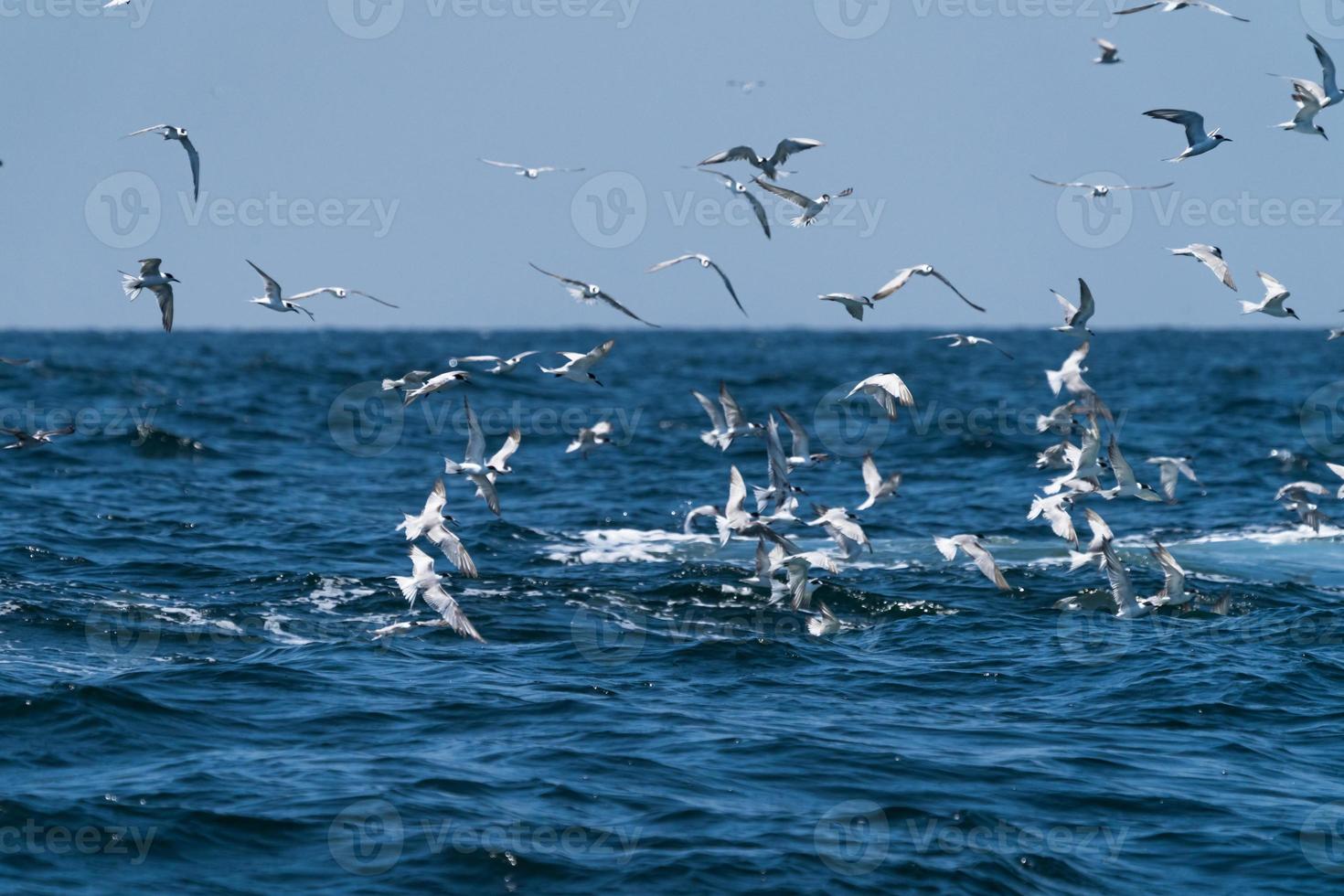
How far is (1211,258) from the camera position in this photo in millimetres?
19906

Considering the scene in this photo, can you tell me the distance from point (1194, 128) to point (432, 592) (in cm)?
1201

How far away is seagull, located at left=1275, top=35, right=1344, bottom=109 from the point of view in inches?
765

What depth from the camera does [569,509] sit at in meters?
31.5

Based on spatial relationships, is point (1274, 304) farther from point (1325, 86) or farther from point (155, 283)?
point (155, 283)

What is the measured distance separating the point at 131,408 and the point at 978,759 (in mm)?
43629

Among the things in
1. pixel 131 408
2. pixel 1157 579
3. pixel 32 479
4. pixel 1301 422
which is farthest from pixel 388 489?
pixel 1301 422

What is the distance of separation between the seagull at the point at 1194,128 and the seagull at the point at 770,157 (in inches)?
184

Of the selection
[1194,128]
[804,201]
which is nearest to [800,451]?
[804,201]

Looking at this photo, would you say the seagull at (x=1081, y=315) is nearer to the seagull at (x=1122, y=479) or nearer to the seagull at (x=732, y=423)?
the seagull at (x=1122, y=479)

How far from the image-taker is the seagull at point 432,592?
17.7m

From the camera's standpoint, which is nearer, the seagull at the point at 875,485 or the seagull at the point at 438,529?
the seagull at the point at 438,529

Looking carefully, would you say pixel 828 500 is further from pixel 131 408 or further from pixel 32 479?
pixel 131 408

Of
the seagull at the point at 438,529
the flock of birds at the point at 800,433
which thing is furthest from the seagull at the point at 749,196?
the seagull at the point at 438,529

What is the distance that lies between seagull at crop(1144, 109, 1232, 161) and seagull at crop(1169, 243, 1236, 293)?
1.30 metres
